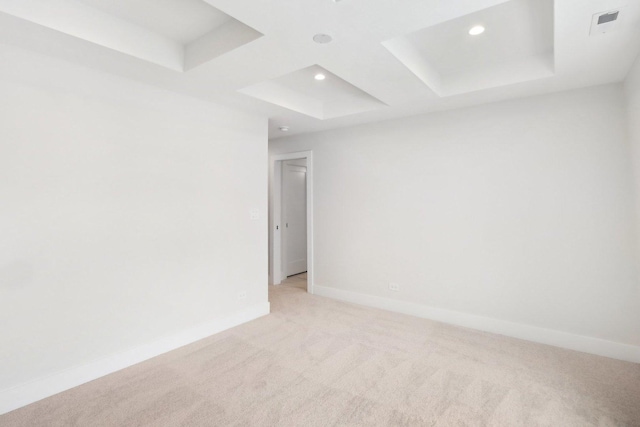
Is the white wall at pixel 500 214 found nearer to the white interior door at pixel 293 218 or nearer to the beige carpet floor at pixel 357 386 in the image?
the beige carpet floor at pixel 357 386

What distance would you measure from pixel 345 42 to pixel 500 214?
7.89 ft

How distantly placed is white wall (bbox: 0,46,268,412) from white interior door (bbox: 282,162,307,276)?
1.99 m

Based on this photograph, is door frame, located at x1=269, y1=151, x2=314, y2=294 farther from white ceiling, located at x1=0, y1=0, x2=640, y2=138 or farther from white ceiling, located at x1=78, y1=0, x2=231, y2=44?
white ceiling, located at x1=78, y1=0, x2=231, y2=44

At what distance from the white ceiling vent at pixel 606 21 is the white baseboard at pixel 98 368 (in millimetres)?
3884

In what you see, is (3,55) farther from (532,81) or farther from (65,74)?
(532,81)

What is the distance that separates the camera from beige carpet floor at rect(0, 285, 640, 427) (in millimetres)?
A: 2023

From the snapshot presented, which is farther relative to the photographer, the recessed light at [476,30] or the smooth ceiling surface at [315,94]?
the smooth ceiling surface at [315,94]

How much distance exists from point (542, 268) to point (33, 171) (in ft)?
14.5

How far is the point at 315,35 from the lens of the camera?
6.64 feet

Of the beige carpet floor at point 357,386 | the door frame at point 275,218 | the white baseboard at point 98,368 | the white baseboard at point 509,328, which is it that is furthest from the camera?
the door frame at point 275,218

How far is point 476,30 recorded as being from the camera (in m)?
2.31

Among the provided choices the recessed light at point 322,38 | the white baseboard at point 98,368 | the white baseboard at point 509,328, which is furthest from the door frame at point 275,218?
the recessed light at point 322,38

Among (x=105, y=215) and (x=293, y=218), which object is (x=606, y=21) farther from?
(x=293, y=218)

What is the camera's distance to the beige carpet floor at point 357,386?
202 cm
